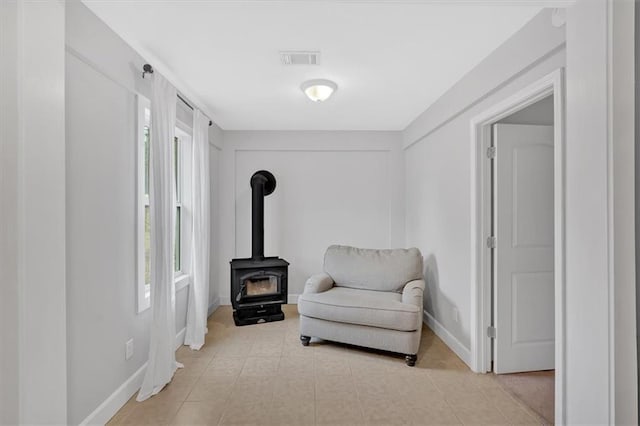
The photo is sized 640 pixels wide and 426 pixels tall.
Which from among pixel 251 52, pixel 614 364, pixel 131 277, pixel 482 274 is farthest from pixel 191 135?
pixel 614 364

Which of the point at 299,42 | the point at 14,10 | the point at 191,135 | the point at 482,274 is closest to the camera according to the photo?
the point at 14,10

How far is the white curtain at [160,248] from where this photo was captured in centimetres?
243

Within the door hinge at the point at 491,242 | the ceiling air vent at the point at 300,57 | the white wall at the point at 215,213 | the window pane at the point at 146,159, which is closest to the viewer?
the ceiling air vent at the point at 300,57

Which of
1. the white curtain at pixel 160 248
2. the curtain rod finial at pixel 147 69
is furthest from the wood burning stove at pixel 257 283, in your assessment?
the curtain rod finial at pixel 147 69

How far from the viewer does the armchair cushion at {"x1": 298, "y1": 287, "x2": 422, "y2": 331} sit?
293 cm

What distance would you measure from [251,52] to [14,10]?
1.53 metres

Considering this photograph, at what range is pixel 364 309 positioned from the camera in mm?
3053

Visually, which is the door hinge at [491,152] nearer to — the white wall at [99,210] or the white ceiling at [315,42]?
the white ceiling at [315,42]

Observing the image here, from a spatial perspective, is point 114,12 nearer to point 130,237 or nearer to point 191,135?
point 130,237

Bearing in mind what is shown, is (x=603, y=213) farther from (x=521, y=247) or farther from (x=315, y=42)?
(x=315, y=42)

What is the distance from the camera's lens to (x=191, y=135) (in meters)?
Result: 3.48

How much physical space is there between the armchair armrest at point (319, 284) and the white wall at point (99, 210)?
158 cm

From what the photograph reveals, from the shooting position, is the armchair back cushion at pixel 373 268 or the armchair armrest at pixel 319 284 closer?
the armchair armrest at pixel 319 284

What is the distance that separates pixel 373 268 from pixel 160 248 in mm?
2181
